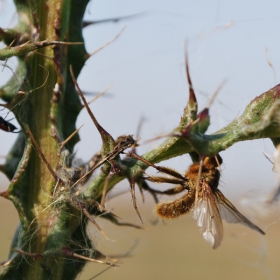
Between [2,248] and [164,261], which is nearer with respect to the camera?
[2,248]

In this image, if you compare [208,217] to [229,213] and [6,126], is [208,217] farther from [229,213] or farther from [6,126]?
[6,126]

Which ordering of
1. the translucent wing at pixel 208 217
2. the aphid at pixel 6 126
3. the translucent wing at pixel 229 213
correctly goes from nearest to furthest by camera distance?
the translucent wing at pixel 208 217
the translucent wing at pixel 229 213
the aphid at pixel 6 126

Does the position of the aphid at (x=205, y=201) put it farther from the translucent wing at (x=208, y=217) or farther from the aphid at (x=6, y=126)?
the aphid at (x=6, y=126)

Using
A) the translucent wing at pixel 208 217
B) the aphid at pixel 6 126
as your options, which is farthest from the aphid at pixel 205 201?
the aphid at pixel 6 126

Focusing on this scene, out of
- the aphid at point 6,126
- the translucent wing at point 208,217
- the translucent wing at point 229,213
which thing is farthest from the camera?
the aphid at point 6,126

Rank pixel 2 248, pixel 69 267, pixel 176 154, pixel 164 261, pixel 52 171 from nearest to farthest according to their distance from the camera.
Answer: pixel 176 154
pixel 52 171
pixel 69 267
pixel 2 248
pixel 164 261

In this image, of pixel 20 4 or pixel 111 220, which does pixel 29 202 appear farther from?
pixel 20 4

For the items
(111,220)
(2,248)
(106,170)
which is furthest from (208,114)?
(2,248)
